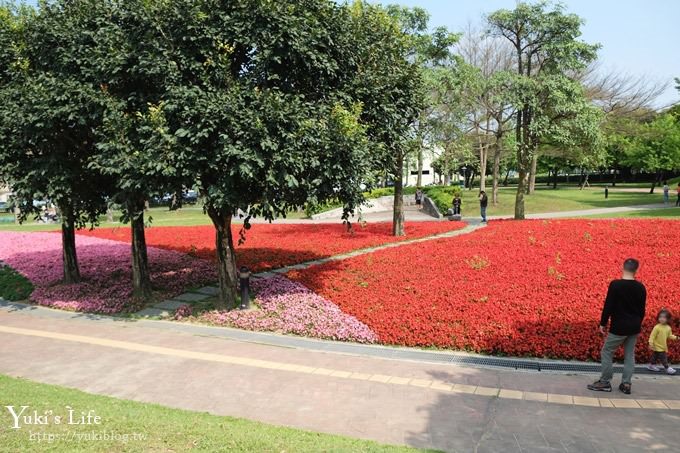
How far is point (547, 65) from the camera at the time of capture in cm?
2495

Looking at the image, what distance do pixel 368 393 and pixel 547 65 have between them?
74.1 feet

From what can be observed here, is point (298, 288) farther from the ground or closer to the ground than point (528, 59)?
closer to the ground

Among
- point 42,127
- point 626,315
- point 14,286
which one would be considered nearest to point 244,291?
point 42,127

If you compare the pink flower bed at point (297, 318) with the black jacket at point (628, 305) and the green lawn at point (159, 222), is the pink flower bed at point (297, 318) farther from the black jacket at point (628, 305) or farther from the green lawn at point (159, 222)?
the green lawn at point (159, 222)

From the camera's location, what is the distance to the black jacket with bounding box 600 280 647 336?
6855 millimetres

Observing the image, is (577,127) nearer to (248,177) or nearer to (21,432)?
(248,177)

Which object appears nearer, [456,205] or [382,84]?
[382,84]

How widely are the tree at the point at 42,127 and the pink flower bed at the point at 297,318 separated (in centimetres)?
451

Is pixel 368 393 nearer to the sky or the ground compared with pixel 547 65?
nearer to the ground

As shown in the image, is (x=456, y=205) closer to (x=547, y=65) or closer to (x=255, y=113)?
(x=547, y=65)

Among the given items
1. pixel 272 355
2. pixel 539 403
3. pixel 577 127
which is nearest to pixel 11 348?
pixel 272 355

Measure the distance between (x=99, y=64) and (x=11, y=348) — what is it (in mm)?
5969

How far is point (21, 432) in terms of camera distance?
530 centimetres

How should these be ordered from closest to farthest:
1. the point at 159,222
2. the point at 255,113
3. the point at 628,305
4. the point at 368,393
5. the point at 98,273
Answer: the point at 628,305
the point at 368,393
the point at 255,113
the point at 98,273
the point at 159,222
